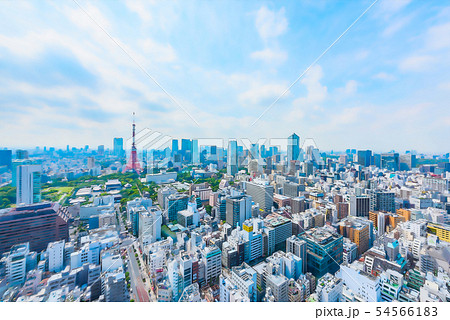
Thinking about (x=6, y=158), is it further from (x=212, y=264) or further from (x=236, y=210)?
(x=236, y=210)

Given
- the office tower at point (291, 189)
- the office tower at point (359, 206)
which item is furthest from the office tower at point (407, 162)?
the office tower at point (291, 189)

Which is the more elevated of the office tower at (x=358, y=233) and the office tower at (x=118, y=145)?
the office tower at (x=118, y=145)

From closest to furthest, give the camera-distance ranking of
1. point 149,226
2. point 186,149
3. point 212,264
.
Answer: point 212,264 → point 149,226 → point 186,149

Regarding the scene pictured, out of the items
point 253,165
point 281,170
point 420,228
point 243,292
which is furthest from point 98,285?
point 281,170

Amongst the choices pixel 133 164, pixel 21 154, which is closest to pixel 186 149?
pixel 133 164

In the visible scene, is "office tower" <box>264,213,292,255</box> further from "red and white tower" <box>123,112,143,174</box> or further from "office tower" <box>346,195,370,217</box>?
"red and white tower" <box>123,112,143,174</box>

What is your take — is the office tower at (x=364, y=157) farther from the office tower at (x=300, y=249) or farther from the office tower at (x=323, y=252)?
the office tower at (x=300, y=249)

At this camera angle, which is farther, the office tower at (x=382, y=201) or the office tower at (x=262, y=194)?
the office tower at (x=262, y=194)

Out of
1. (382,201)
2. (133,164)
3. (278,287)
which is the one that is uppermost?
(133,164)
